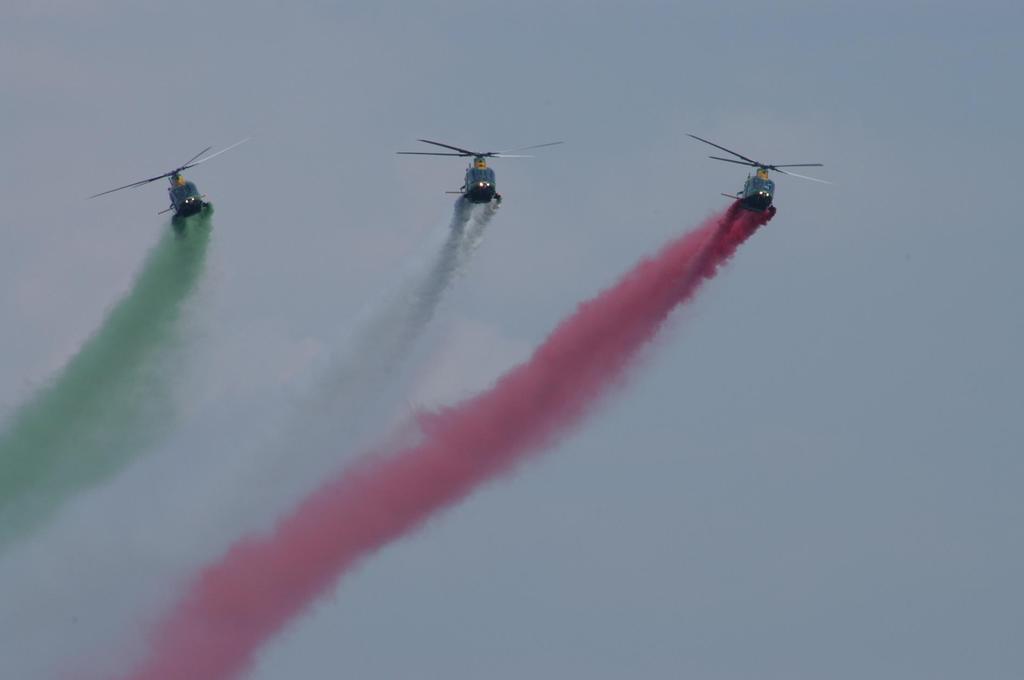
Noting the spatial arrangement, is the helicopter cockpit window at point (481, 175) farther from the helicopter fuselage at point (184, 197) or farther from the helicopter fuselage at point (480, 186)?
the helicopter fuselage at point (184, 197)

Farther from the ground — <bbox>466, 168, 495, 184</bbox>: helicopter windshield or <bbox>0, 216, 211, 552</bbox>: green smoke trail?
<bbox>466, 168, 495, 184</bbox>: helicopter windshield

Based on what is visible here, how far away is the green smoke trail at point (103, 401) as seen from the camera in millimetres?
160000

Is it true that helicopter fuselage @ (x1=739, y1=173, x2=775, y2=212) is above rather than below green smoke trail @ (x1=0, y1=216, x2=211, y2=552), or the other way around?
above

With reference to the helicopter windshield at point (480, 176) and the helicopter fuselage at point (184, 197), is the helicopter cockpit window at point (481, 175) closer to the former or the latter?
the helicopter windshield at point (480, 176)

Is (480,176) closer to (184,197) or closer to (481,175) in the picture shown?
(481,175)

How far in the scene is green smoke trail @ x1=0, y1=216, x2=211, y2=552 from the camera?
16000 cm

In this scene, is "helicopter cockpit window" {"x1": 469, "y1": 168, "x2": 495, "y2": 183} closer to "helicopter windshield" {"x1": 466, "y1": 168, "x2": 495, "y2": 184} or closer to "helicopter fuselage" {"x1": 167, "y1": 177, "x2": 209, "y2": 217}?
"helicopter windshield" {"x1": 466, "y1": 168, "x2": 495, "y2": 184}

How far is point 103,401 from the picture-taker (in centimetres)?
16200

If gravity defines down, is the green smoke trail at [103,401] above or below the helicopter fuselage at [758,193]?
below

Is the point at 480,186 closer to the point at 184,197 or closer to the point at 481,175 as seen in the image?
the point at 481,175

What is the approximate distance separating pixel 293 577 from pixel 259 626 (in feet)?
7.83

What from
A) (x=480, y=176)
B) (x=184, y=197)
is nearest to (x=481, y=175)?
(x=480, y=176)

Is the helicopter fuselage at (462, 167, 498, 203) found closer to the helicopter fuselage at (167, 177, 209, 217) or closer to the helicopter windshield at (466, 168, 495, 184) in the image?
the helicopter windshield at (466, 168, 495, 184)

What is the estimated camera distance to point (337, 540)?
15725 centimetres
